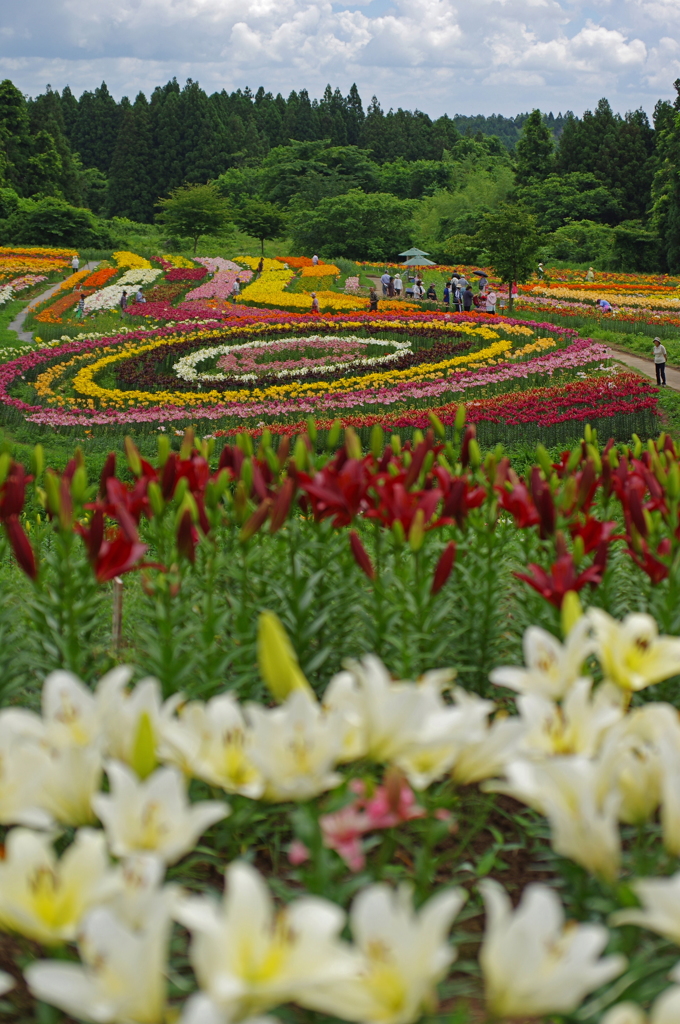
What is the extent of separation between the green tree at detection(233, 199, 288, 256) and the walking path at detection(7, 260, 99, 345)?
6.60 meters

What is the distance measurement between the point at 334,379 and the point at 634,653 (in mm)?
14749

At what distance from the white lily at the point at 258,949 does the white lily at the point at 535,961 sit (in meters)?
0.18

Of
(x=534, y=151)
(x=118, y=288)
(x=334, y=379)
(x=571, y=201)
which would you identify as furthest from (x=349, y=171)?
(x=334, y=379)

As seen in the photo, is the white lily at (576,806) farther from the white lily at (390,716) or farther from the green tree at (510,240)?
the green tree at (510,240)

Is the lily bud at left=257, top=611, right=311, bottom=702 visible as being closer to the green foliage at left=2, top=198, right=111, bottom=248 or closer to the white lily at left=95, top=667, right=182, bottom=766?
the white lily at left=95, top=667, right=182, bottom=766

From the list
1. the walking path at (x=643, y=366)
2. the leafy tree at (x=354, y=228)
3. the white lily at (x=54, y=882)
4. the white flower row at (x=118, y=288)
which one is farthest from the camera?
the leafy tree at (x=354, y=228)

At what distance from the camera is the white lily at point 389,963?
3.63 feet

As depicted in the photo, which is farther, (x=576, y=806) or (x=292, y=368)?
(x=292, y=368)

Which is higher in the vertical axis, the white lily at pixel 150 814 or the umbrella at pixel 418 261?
the umbrella at pixel 418 261

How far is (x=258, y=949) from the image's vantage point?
1142mm

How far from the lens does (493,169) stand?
5353 cm

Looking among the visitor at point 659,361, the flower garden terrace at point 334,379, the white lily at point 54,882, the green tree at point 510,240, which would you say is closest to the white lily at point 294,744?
the white lily at point 54,882

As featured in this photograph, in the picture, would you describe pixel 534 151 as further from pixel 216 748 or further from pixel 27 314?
pixel 216 748

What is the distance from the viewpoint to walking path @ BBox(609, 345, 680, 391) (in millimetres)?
16173
